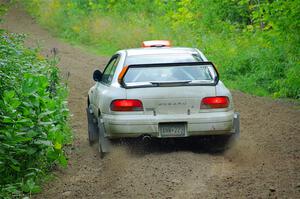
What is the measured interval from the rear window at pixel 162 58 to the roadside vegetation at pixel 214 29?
4731mm

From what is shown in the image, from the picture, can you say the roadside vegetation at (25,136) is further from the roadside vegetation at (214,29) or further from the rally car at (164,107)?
the roadside vegetation at (214,29)

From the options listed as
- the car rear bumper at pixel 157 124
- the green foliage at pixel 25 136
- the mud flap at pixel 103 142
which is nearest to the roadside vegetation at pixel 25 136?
the green foliage at pixel 25 136

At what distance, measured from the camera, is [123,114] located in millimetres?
9102

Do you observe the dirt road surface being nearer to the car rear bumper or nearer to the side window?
the car rear bumper

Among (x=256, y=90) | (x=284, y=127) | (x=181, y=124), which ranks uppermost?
(x=181, y=124)

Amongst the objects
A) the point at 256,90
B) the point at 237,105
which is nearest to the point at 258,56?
the point at 256,90

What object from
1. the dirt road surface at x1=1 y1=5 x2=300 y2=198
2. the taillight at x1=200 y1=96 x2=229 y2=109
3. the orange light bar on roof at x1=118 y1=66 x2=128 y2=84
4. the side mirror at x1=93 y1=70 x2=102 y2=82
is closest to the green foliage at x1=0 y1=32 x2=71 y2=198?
the dirt road surface at x1=1 y1=5 x2=300 y2=198

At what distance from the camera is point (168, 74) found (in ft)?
31.5

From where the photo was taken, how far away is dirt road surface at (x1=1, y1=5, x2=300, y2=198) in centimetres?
734

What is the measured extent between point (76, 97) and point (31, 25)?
703 inches

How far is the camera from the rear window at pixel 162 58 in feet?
32.7

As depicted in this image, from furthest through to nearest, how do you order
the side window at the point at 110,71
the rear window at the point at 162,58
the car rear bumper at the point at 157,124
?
the side window at the point at 110,71, the rear window at the point at 162,58, the car rear bumper at the point at 157,124

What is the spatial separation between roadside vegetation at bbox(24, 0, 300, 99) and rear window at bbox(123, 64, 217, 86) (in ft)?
16.6

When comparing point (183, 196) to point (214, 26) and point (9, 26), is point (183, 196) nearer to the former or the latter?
point (214, 26)
